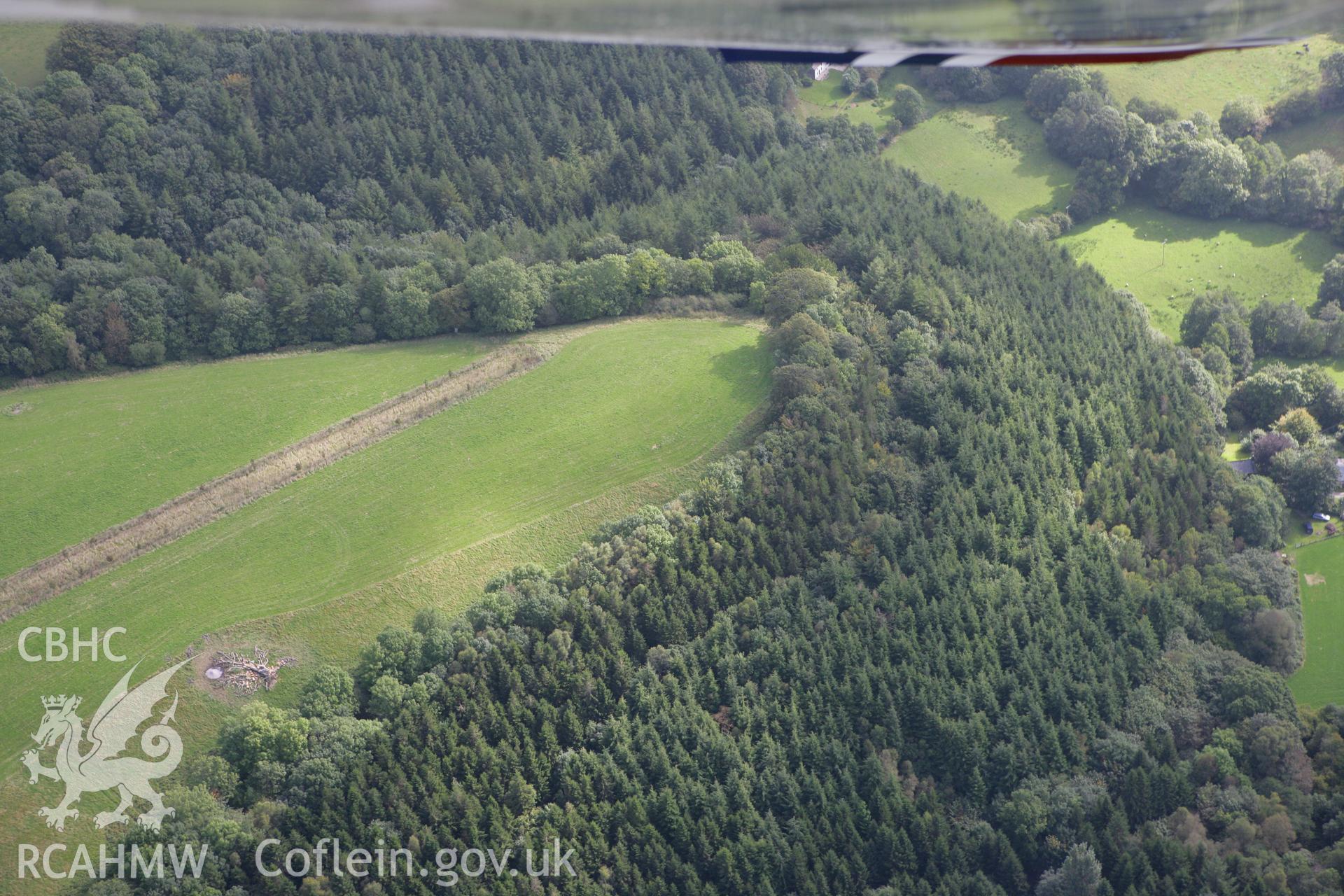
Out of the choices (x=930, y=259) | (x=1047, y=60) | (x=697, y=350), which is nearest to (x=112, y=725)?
(x=697, y=350)

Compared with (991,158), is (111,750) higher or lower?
lower

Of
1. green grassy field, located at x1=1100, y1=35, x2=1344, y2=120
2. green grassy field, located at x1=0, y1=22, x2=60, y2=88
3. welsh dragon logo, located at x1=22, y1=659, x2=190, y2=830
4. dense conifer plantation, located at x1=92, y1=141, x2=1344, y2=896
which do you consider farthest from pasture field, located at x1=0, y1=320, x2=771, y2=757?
green grassy field, located at x1=1100, y1=35, x2=1344, y2=120

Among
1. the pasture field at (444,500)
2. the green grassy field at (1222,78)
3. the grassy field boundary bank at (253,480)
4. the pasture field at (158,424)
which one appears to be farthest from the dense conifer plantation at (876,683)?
the green grassy field at (1222,78)

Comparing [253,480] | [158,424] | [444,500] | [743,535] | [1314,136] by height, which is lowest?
[743,535]

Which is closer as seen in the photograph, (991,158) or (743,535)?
(743,535)

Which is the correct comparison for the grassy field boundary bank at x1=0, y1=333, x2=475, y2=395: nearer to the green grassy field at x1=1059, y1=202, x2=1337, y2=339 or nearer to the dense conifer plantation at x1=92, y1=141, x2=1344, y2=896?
the dense conifer plantation at x1=92, y1=141, x2=1344, y2=896

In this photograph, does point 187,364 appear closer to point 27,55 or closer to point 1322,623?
point 27,55

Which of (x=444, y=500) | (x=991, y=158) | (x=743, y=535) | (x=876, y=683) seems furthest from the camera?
(x=991, y=158)

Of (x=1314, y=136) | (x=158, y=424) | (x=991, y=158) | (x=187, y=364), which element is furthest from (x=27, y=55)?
(x=1314, y=136)

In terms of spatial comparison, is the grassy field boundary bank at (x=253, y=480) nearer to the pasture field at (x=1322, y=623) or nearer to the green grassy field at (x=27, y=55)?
the green grassy field at (x=27, y=55)
